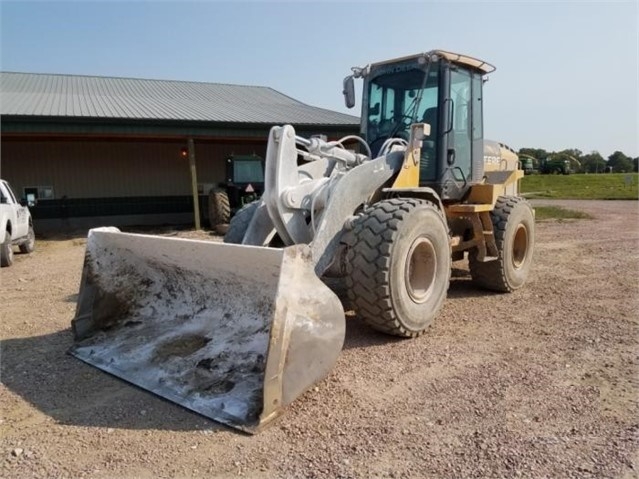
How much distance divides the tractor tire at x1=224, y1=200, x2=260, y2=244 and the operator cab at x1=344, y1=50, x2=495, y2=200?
1430mm

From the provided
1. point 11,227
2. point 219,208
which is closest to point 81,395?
point 11,227

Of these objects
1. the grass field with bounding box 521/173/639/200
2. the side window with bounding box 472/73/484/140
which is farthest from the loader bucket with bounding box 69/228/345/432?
the grass field with bounding box 521/173/639/200

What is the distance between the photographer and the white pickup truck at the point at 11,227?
899cm

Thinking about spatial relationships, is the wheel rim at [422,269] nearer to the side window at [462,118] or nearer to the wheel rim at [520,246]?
the side window at [462,118]

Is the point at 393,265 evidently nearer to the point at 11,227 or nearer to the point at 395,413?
the point at 395,413

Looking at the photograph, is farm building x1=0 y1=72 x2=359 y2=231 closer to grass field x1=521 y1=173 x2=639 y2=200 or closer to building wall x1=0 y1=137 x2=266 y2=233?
building wall x1=0 y1=137 x2=266 y2=233

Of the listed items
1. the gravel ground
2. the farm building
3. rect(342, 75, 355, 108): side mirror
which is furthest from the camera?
the farm building

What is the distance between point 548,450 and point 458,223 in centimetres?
367

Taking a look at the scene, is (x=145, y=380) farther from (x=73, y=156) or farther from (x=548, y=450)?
(x=73, y=156)

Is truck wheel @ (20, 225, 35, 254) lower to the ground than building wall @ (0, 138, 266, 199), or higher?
lower

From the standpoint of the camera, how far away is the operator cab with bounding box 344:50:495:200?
5.44m

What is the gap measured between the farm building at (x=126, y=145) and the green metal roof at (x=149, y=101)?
0.11ft

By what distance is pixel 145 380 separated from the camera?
363 centimetres

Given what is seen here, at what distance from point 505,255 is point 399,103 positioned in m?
2.07
